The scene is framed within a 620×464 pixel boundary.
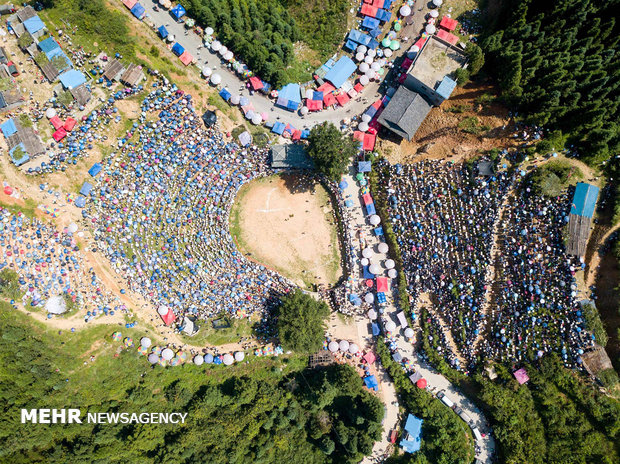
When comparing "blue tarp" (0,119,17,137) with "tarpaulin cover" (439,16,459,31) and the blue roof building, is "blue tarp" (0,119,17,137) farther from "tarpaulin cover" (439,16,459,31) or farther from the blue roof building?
the blue roof building

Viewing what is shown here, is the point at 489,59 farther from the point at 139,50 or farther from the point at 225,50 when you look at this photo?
the point at 139,50

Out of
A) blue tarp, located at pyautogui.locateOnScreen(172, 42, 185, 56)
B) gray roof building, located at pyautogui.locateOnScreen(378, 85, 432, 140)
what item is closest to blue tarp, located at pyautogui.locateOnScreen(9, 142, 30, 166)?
blue tarp, located at pyautogui.locateOnScreen(172, 42, 185, 56)

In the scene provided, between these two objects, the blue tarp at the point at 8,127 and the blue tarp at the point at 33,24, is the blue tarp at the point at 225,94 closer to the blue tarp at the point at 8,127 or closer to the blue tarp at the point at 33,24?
the blue tarp at the point at 33,24

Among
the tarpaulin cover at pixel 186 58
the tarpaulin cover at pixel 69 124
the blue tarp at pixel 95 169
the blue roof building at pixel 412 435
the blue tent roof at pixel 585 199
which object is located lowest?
the blue roof building at pixel 412 435

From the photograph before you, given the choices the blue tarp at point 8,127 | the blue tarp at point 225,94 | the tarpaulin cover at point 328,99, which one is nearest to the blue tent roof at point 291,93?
the tarpaulin cover at point 328,99

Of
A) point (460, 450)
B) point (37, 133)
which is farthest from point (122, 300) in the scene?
point (460, 450)
